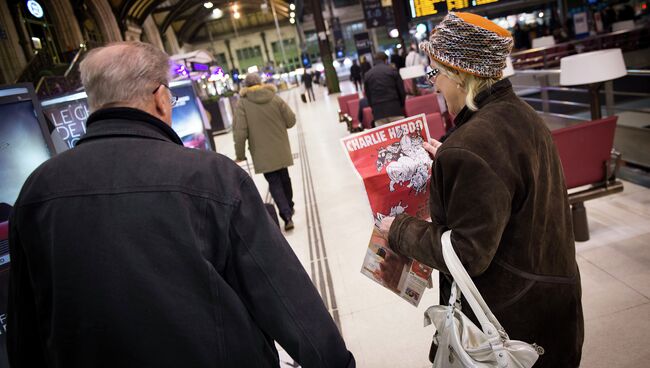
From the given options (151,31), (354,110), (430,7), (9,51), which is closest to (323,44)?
(9,51)

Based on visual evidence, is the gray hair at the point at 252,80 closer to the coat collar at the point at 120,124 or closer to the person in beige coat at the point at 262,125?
the person in beige coat at the point at 262,125

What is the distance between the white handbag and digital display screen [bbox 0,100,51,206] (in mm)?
2588

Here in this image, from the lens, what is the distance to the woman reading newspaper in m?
1.22

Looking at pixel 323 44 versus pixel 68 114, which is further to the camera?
pixel 323 44

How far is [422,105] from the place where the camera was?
7402mm

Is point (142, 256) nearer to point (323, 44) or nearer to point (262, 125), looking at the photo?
point (262, 125)

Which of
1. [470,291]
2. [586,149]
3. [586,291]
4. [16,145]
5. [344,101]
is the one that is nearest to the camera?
[470,291]

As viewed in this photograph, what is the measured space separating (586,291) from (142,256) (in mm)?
2907

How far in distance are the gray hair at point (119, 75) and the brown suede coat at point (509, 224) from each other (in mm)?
803

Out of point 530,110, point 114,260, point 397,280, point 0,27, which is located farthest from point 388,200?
point 0,27

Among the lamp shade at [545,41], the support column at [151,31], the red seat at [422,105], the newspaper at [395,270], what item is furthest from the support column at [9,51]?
the lamp shade at [545,41]

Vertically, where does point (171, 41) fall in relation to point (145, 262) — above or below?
above

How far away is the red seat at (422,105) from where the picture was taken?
730cm

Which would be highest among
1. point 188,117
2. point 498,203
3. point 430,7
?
point 430,7
